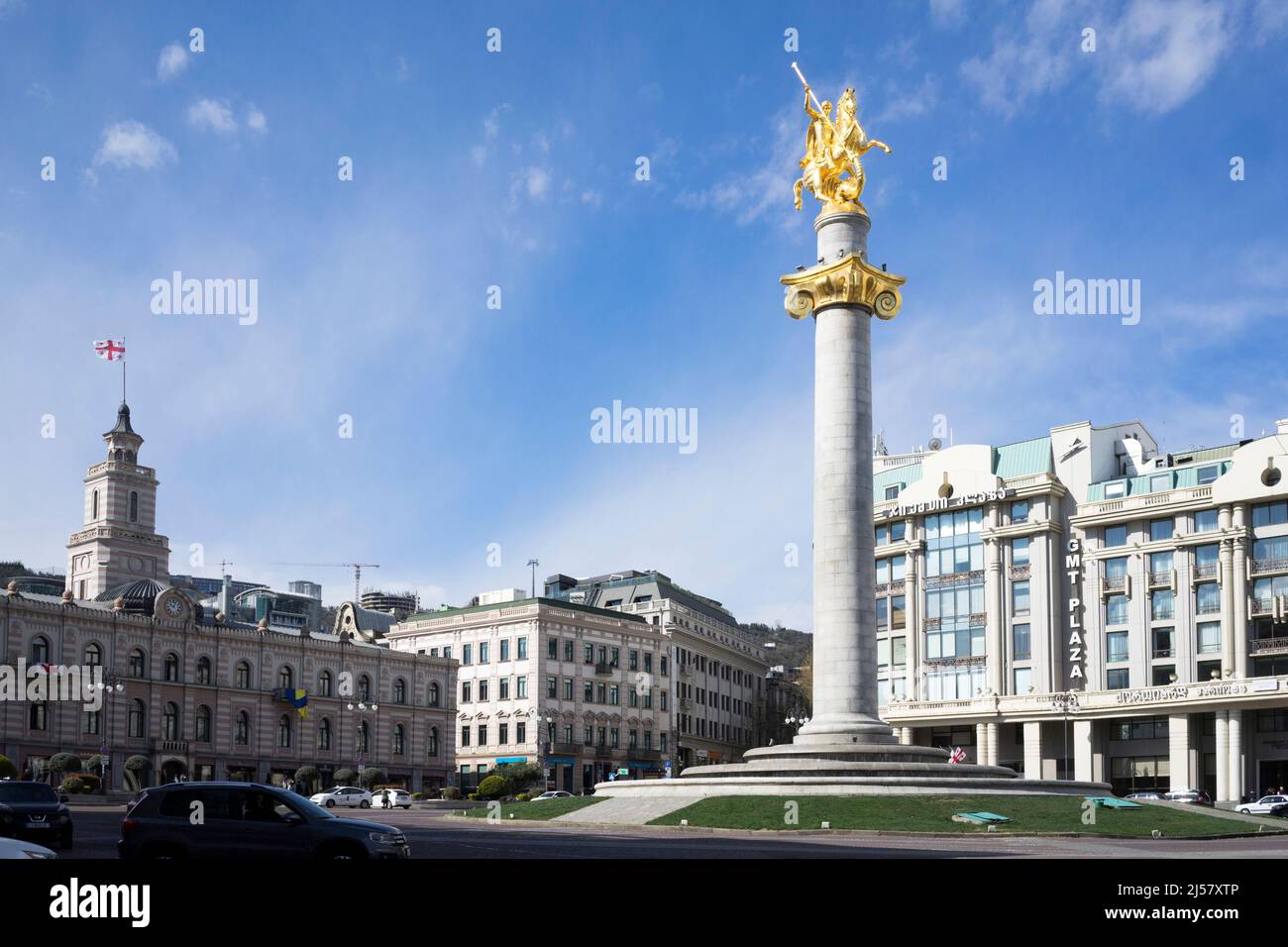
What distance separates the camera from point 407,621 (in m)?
124

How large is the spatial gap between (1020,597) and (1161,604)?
914cm

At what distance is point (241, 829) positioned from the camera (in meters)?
22.8

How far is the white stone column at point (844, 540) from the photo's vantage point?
4888cm

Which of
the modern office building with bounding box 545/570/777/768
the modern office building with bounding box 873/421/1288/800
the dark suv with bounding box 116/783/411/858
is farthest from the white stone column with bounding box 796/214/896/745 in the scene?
the modern office building with bounding box 545/570/777/768

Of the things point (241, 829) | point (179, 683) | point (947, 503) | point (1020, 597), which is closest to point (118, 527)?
point (179, 683)

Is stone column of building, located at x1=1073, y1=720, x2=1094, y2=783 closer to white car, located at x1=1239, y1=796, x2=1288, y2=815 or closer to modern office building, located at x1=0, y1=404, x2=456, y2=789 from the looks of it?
white car, located at x1=1239, y1=796, x2=1288, y2=815

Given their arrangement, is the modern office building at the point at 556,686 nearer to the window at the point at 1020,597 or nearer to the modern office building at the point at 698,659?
the modern office building at the point at 698,659

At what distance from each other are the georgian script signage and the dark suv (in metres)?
76.0

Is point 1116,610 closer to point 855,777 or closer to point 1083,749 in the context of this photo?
point 1083,749

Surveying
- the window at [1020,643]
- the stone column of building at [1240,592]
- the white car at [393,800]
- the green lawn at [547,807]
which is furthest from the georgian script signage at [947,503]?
the green lawn at [547,807]

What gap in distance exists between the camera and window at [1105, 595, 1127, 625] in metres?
89.8

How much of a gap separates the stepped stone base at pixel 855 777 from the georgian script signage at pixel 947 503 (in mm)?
45663
